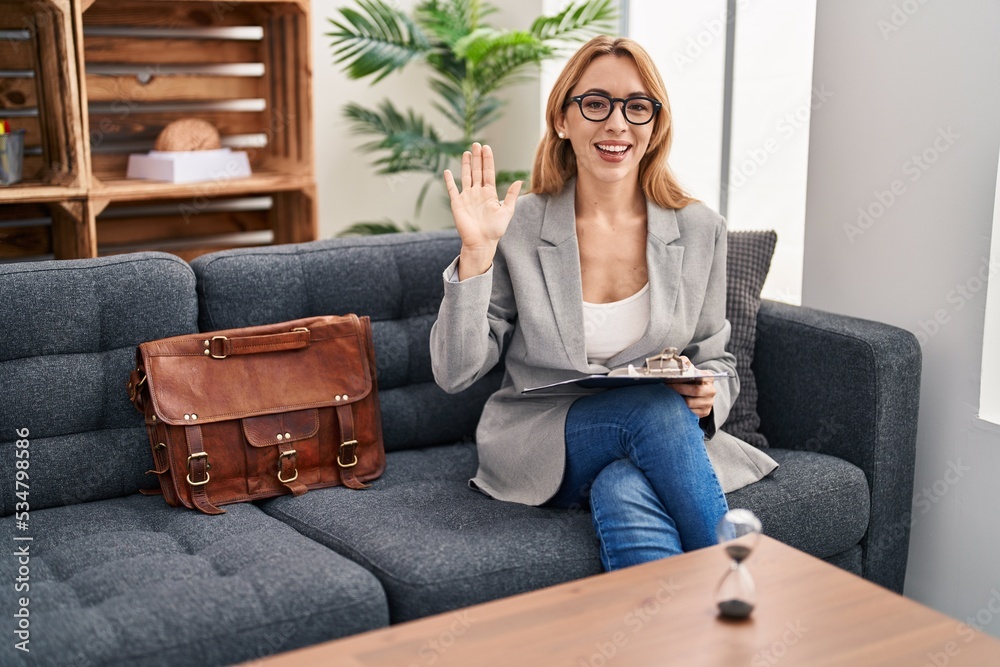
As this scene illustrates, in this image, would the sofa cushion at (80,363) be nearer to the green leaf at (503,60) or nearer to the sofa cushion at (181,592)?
the sofa cushion at (181,592)

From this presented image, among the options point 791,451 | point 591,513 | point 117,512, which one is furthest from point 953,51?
point 117,512

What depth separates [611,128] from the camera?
1.99m

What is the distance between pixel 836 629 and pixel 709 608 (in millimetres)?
154

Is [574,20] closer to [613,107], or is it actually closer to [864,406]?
[613,107]

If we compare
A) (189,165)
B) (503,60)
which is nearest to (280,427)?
(189,165)

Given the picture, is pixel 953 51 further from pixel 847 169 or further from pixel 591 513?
pixel 591 513

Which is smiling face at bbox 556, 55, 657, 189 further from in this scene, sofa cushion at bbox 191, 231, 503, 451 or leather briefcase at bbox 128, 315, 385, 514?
leather briefcase at bbox 128, 315, 385, 514

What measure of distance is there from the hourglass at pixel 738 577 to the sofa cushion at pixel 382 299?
1.09 meters

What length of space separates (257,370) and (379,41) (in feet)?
5.09

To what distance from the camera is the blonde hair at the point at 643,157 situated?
2.03m
